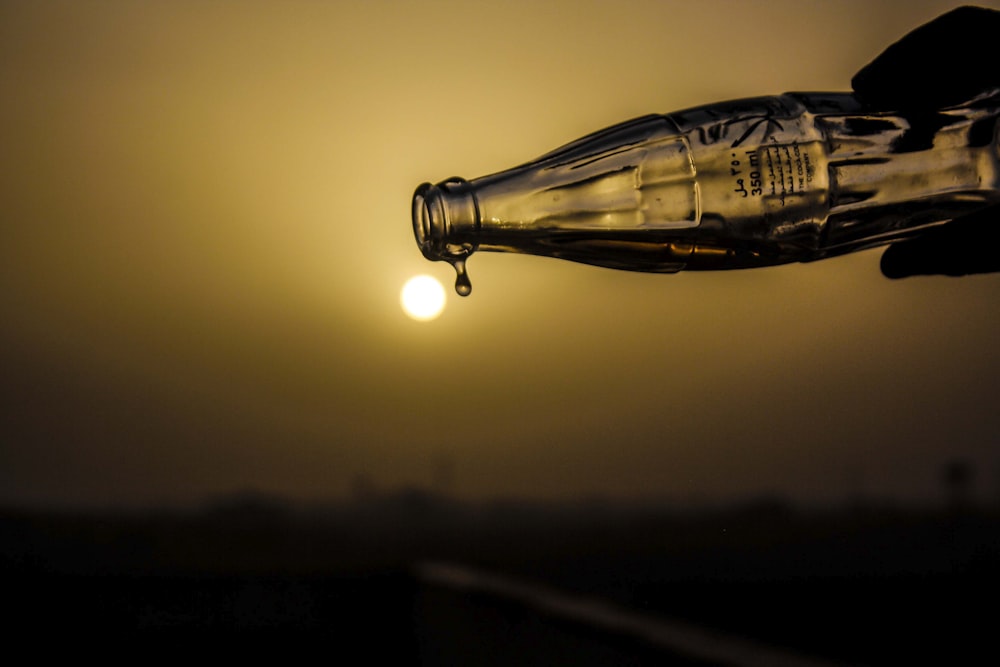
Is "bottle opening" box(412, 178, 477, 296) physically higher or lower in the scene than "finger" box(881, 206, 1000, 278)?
higher

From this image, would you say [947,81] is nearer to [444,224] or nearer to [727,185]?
[727,185]

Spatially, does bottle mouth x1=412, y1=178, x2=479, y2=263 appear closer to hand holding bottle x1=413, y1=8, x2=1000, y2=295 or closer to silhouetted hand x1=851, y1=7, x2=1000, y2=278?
hand holding bottle x1=413, y1=8, x2=1000, y2=295

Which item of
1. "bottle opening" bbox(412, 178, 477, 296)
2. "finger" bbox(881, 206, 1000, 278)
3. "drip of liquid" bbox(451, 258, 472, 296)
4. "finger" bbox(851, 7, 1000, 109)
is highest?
"finger" bbox(851, 7, 1000, 109)

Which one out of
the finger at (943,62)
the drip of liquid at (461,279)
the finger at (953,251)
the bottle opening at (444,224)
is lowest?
the finger at (953,251)

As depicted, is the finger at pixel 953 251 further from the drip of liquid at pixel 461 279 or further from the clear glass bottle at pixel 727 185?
the drip of liquid at pixel 461 279

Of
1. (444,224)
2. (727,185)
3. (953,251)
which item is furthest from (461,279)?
(953,251)

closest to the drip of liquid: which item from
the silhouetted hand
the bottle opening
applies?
the bottle opening

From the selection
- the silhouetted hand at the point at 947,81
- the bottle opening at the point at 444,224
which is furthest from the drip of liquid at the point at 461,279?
the silhouetted hand at the point at 947,81
